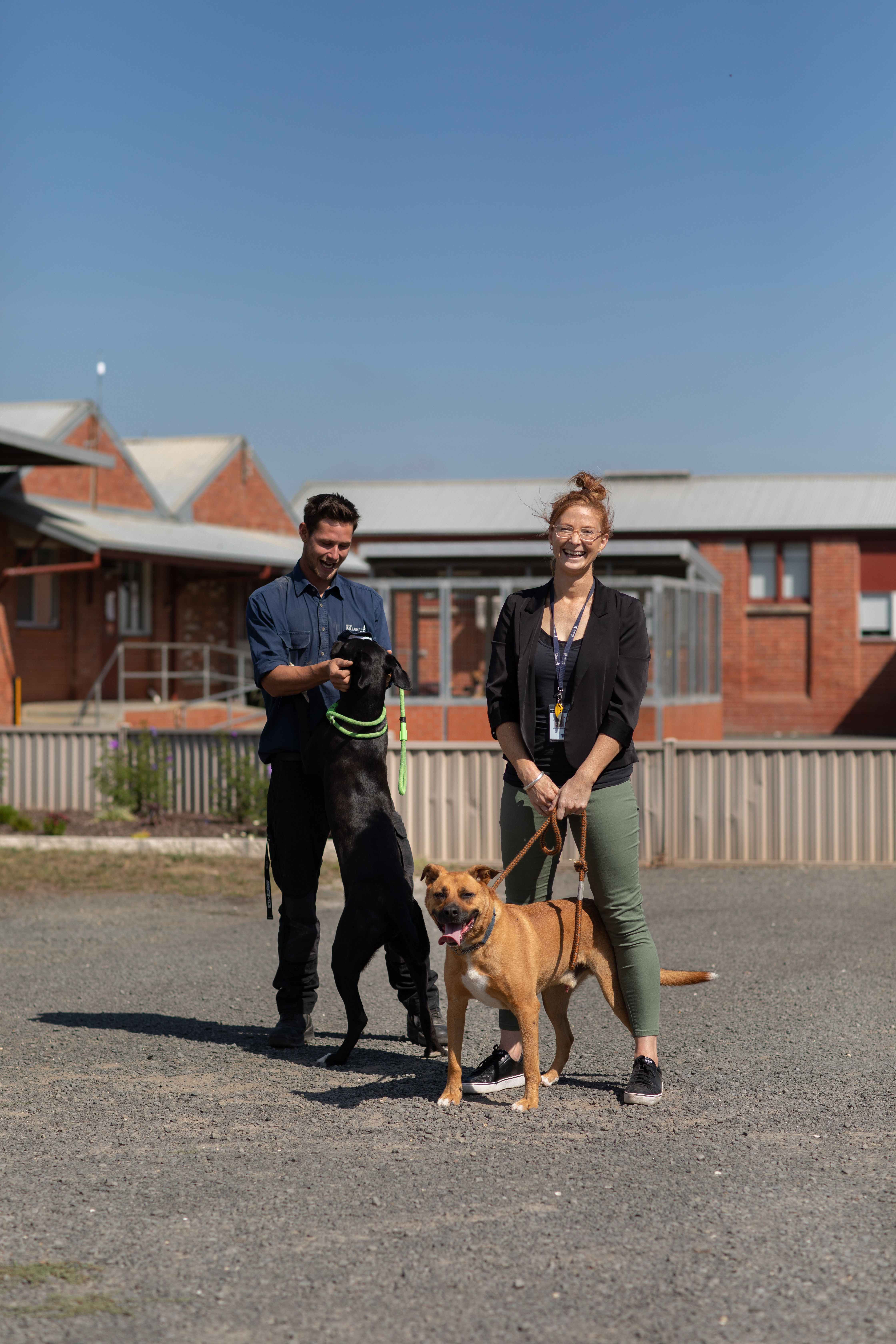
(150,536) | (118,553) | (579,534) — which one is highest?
(150,536)

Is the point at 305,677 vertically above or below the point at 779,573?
below

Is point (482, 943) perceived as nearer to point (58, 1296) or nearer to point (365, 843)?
point (365, 843)

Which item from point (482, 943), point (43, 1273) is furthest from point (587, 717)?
point (43, 1273)

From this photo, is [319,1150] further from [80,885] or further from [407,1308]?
[80,885]

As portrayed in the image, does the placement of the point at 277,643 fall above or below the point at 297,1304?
above

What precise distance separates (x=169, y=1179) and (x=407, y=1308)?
1.10 meters

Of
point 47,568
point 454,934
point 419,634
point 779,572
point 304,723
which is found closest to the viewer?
point 454,934

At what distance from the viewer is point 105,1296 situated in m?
3.05

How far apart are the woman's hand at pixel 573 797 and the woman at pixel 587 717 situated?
0.01 meters

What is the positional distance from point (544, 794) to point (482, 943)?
0.52 m

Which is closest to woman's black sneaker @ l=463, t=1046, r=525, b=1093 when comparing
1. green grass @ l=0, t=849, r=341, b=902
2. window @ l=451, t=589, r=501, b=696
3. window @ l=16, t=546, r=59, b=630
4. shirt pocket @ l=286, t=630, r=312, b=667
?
shirt pocket @ l=286, t=630, r=312, b=667

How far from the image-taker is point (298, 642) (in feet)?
17.5

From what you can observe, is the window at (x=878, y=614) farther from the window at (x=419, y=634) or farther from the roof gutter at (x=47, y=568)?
the roof gutter at (x=47, y=568)

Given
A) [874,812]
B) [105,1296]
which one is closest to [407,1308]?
[105,1296]
